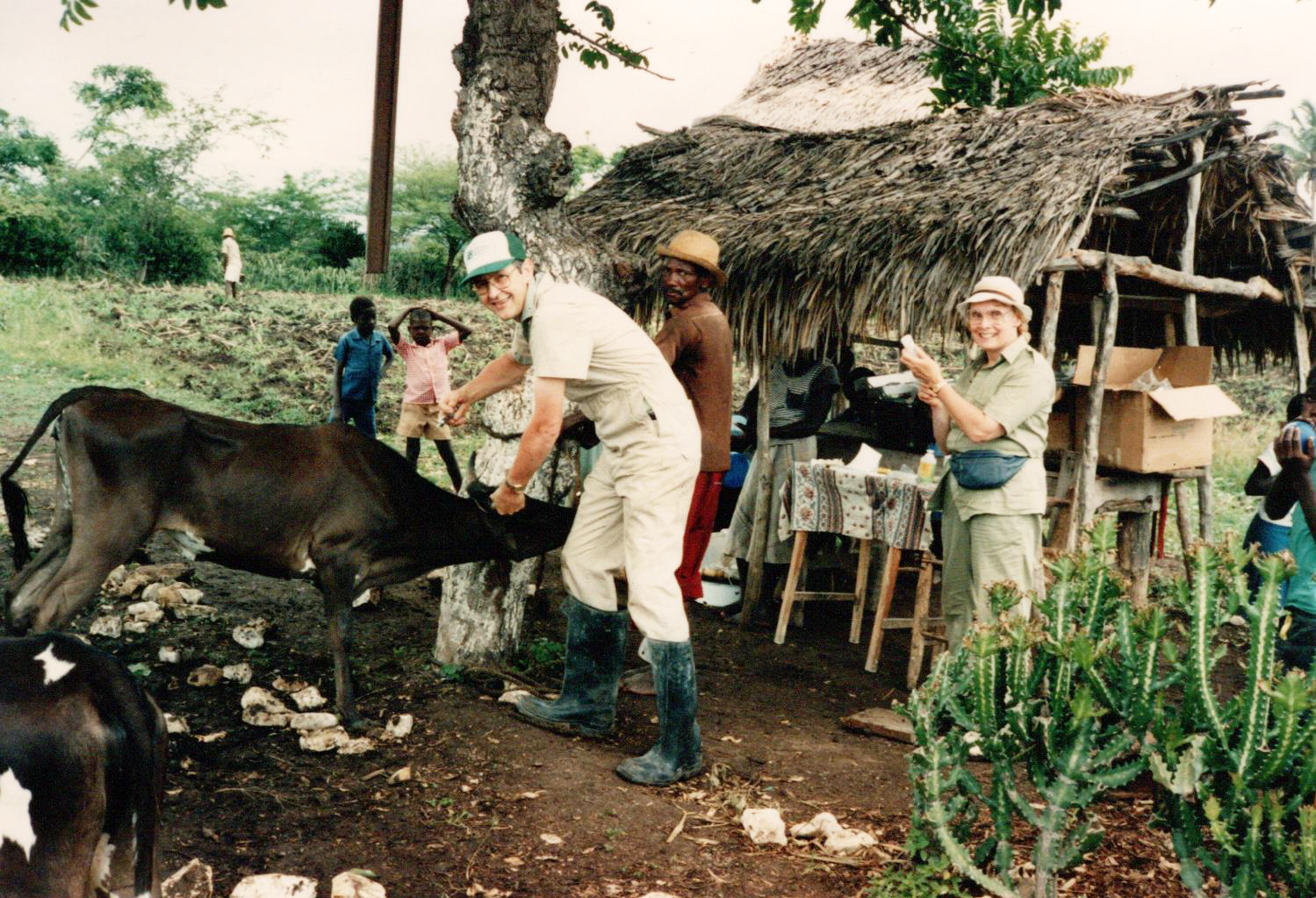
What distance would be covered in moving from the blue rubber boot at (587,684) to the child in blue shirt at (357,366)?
521cm

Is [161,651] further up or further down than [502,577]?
further down

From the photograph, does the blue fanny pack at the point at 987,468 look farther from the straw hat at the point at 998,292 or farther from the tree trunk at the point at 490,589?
the tree trunk at the point at 490,589

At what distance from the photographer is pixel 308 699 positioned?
4.80 metres

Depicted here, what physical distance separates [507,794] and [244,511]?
6.01 feet

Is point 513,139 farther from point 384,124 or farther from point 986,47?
point 986,47

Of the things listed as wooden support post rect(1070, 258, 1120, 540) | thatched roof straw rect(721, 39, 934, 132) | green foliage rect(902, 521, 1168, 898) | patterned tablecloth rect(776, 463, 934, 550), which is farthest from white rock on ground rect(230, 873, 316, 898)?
thatched roof straw rect(721, 39, 934, 132)

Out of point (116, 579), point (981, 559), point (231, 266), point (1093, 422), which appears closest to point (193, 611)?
point (116, 579)

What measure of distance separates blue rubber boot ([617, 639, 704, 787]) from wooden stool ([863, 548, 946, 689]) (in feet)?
6.86

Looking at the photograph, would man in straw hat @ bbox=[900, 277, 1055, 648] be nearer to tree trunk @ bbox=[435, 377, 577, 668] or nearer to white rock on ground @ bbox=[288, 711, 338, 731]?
tree trunk @ bbox=[435, 377, 577, 668]

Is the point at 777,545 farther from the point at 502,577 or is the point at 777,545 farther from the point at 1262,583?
the point at 1262,583

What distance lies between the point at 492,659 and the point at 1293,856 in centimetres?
364

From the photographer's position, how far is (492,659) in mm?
5434

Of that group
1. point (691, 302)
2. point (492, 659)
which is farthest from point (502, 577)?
point (691, 302)

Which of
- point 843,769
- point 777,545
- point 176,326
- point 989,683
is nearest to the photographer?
point 989,683
